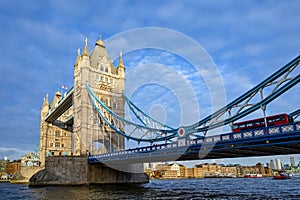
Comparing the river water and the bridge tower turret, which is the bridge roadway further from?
the bridge tower turret

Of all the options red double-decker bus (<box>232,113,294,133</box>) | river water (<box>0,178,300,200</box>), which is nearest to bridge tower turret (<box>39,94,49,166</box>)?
river water (<box>0,178,300,200</box>)

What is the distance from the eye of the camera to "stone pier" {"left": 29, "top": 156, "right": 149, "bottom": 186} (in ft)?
142

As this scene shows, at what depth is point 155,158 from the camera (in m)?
34.0


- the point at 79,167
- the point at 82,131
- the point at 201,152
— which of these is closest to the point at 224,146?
the point at 201,152

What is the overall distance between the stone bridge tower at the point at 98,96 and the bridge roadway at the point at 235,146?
1833 cm

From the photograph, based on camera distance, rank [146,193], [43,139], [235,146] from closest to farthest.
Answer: [235,146] < [146,193] < [43,139]

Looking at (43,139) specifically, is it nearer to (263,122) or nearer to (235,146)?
(235,146)

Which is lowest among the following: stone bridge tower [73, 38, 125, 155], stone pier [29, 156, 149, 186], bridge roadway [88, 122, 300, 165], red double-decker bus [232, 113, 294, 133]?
stone pier [29, 156, 149, 186]

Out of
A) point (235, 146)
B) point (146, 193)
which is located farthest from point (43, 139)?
point (235, 146)

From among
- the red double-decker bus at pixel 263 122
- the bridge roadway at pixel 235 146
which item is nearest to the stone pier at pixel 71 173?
the bridge roadway at pixel 235 146

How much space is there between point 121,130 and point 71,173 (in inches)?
532

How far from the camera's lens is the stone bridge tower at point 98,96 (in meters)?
53.4

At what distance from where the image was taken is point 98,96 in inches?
2277

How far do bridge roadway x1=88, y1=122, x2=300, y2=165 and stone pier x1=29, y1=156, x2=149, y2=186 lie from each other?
1186cm
